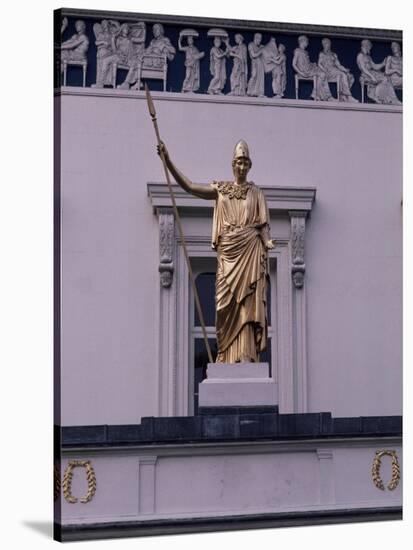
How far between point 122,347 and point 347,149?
3.21 metres

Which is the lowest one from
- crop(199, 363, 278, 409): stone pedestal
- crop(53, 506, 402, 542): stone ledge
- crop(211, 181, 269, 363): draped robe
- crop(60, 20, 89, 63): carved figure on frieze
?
crop(53, 506, 402, 542): stone ledge

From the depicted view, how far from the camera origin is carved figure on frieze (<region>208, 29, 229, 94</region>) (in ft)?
52.6

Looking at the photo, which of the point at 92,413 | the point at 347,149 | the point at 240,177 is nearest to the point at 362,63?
the point at 347,149

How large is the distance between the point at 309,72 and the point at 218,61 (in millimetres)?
999

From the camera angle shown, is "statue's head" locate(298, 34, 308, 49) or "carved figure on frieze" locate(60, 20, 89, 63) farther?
"statue's head" locate(298, 34, 308, 49)

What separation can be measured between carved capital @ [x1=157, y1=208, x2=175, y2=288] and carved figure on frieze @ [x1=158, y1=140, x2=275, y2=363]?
6.23 ft

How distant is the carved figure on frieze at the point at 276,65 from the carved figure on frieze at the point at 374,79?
0.81 metres

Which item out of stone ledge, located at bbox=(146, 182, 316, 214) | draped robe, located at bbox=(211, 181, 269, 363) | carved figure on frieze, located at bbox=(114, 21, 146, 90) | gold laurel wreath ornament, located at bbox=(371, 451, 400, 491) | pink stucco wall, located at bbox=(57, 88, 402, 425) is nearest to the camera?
draped robe, located at bbox=(211, 181, 269, 363)

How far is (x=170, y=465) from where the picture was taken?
1323 cm

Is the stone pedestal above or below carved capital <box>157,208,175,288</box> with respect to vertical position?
below

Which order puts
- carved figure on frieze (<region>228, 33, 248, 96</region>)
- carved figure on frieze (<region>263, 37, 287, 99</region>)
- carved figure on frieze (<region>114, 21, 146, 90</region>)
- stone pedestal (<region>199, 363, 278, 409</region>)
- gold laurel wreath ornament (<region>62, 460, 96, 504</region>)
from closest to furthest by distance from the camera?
gold laurel wreath ornament (<region>62, 460, 96, 504</region>)
stone pedestal (<region>199, 363, 278, 409</region>)
carved figure on frieze (<region>114, 21, 146, 90</region>)
carved figure on frieze (<region>228, 33, 248, 96</region>)
carved figure on frieze (<region>263, 37, 287, 99</region>)

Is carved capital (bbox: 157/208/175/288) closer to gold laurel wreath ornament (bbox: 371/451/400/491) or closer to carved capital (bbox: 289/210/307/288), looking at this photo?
carved capital (bbox: 289/210/307/288)

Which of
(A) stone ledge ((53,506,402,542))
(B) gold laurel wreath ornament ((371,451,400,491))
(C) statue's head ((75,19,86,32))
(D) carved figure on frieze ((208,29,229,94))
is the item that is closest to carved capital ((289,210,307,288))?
(D) carved figure on frieze ((208,29,229,94))

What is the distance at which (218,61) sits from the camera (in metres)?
16.1
